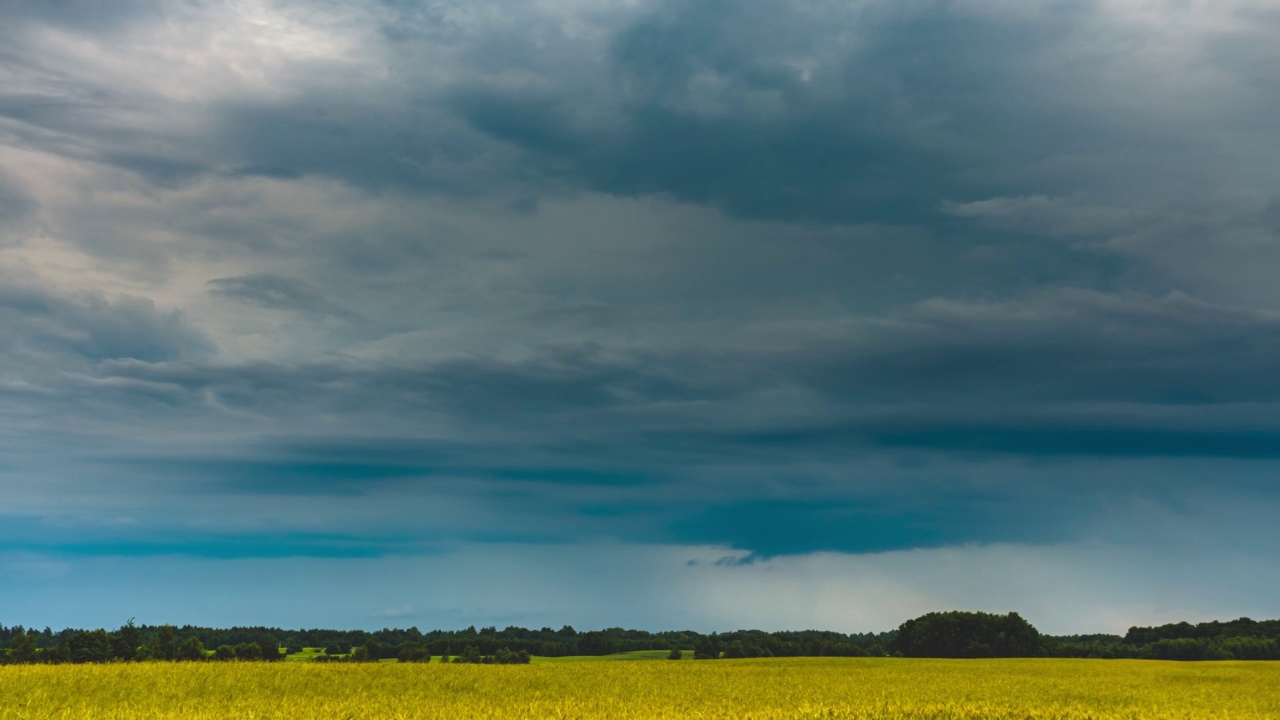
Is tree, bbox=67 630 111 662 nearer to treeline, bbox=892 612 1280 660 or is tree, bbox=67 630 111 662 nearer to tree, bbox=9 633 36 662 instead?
tree, bbox=9 633 36 662

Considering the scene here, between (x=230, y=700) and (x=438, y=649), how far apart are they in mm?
62900

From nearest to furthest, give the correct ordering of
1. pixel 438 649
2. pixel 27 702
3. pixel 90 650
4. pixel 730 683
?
1. pixel 27 702
2. pixel 730 683
3. pixel 90 650
4. pixel 438 649

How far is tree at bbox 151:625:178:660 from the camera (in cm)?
7531

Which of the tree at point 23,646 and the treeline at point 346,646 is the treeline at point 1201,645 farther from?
the tree at point 23,646

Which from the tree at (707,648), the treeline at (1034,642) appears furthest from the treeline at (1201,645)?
the tree at (707,648)

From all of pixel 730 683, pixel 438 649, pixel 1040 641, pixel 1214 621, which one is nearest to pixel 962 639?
pixel 1040 641

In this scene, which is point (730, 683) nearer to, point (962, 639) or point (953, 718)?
point (953, 718)

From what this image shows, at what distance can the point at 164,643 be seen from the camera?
258 ft

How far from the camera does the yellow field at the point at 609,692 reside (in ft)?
108

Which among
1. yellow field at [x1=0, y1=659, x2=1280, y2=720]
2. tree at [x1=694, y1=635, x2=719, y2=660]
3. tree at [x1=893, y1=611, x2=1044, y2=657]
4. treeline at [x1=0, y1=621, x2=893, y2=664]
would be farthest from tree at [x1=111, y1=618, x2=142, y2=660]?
tree at [x1=893, y1=611, x2=1044, y2=657]

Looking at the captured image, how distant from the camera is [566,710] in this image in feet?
111

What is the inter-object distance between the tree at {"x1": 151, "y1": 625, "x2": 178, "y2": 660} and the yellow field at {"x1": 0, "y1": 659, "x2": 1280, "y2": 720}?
109ft

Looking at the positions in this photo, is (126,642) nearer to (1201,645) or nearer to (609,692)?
(609,692)

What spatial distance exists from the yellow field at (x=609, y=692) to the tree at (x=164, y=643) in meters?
33.3
